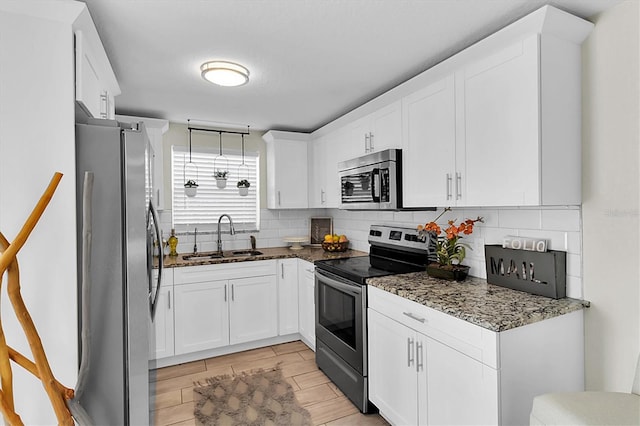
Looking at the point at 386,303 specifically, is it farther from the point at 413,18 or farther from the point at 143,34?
the point at 143,34

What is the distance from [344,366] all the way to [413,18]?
7.36 ft

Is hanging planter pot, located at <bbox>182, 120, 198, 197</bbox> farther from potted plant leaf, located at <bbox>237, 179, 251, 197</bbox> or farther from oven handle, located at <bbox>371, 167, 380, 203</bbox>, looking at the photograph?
oven handle, located at <bbox>371, 167, 380, 203</bbox>

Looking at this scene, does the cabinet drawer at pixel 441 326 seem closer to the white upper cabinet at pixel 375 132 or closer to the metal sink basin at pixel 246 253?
the white upper cabinet at pixel 375 132

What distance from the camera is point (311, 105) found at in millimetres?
3096

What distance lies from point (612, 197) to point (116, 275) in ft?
7.63

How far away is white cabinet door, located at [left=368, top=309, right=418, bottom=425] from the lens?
6.18 ft

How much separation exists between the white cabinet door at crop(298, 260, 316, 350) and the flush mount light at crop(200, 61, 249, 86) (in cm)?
169

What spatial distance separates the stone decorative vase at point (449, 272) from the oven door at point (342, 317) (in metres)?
0.48

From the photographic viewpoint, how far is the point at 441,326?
5.50 feet

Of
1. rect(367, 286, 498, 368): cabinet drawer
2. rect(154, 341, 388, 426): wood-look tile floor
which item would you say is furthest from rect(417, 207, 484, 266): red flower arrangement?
rect(154, 341, 388, 426): wood-look tile floor

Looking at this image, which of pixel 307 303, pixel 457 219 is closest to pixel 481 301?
pixel 457 219

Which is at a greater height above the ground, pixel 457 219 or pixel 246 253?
pixel 457 219

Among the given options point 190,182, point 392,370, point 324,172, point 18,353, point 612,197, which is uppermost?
point 324,172

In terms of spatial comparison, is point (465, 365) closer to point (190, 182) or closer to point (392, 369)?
point (392, 369)
